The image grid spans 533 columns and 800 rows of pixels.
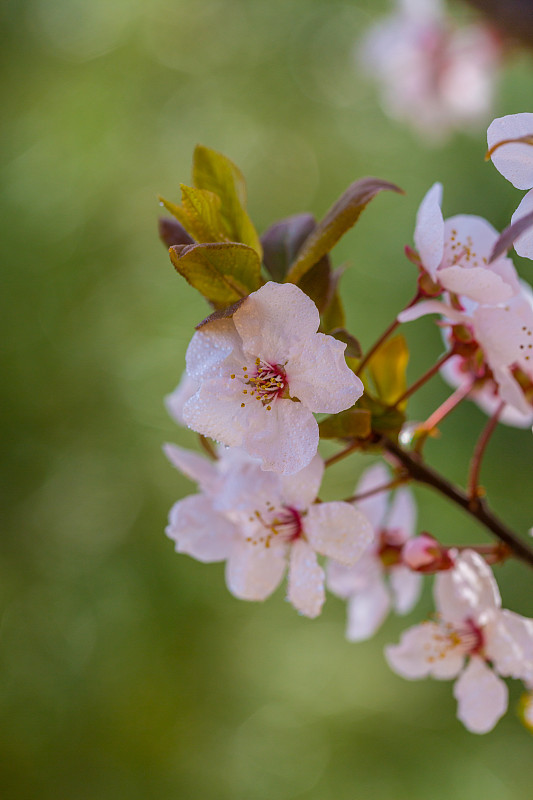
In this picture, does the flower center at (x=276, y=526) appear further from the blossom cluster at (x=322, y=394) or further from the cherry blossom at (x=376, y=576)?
the cherry blossom at (x=376, y=576)

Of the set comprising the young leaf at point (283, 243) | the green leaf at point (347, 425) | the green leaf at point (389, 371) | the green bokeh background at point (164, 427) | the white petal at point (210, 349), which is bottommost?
the green bokeh background at point (164, 427)

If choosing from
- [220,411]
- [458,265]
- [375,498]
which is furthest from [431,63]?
[220,411]

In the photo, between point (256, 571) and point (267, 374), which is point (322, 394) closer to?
point (267, 374)

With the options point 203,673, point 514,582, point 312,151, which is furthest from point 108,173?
point 514,582

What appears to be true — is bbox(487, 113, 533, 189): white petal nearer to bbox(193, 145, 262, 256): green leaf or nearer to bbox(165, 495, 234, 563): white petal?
bbox(193, 145, 262, 256): green leaf

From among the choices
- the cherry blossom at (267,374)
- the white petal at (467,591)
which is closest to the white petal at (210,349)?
the cherry blossom at (267,374)

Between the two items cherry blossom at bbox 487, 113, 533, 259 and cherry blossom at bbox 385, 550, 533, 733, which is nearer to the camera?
cherry blossom at bbox 487, 113, 533, 259

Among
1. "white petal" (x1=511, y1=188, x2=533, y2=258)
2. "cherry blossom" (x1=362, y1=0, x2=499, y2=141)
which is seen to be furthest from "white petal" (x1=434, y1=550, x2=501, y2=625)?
"cherry blossom" (x1=362, y1=0, x2=499, y2=141)
